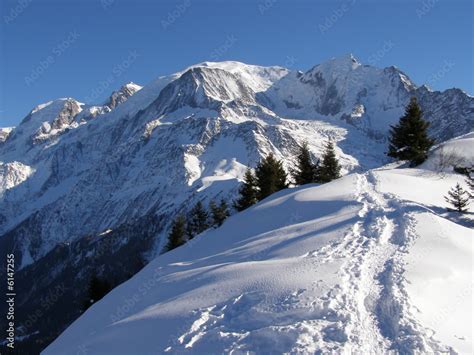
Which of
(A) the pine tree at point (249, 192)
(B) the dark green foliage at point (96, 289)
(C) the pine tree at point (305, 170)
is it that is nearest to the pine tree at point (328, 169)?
(C) the pine tree at point (305, 170)

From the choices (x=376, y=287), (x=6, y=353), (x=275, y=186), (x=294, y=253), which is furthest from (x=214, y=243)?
(x=6, y=353)

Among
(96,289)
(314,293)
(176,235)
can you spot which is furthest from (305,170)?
(314,293)

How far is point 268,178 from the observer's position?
5047 cm

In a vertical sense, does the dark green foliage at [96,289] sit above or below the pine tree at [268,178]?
below

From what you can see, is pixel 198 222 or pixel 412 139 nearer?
pixel 412 139

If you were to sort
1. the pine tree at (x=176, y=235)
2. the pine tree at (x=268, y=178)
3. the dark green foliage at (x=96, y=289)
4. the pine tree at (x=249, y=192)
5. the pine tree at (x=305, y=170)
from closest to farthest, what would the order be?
1. the pine tree at (x=268, y=178)
2. the pine tree at (x=249, y=192)
3. the pine tree at (x=305, y=170)
4. the dark green foliage at (x=96, y=289)
5. the pine tree at (x=176, y=235)

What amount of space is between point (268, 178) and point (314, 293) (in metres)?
34.8

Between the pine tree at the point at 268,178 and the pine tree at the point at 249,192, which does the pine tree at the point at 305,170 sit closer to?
the pine tree at the point at 268,178

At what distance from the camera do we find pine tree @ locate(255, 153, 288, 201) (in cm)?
4994

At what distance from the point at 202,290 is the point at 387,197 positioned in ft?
50.1

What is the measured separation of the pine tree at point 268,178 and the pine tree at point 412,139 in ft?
37.7

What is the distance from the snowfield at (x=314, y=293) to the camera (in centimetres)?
1385

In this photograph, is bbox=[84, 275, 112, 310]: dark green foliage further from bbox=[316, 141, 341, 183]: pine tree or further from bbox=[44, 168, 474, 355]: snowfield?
bbox=[44, 168, 474, 355]: snowfield

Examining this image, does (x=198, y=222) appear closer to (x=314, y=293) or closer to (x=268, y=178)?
(x=268, y=178)
